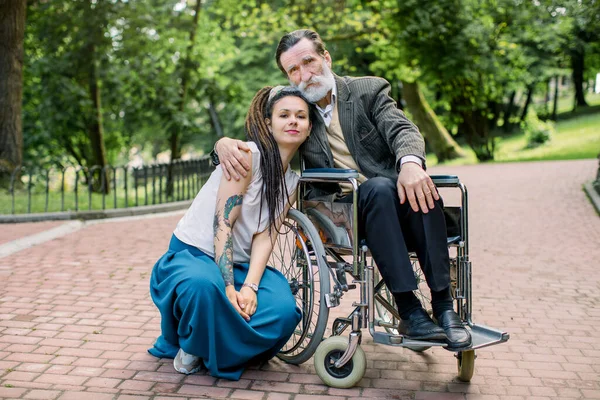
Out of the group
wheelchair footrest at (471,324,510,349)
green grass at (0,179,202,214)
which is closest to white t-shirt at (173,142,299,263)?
wheelchair footrest at (471,324,510,349)

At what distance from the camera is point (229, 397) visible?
10.5 ft

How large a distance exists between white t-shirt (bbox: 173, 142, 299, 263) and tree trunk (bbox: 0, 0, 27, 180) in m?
9.72

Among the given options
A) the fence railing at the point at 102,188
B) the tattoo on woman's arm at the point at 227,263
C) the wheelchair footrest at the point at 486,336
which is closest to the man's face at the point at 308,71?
the tattoo on woman's arm at the point at 227,263

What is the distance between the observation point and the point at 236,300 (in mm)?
3416

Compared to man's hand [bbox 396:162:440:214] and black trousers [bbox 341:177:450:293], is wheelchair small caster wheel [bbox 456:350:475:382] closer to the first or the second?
black trousers [bbox 341:177:450:293]

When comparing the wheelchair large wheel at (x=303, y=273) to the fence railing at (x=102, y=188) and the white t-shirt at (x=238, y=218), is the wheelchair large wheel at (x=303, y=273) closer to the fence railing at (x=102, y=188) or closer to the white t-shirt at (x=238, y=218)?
the white t-shirt at (x=238, y=218)

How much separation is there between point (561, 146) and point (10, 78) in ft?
69.2

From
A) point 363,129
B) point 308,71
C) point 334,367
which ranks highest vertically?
point 308,71

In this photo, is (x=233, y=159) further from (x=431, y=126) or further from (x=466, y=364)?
(x=431, y=126)

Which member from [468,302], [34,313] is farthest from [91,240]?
[468,302]

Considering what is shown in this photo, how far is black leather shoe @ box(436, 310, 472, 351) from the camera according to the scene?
3.06m

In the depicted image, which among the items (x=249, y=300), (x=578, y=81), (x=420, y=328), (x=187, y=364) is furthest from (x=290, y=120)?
→ (x=578, y=81)

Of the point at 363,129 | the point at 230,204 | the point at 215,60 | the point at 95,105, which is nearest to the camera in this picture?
the point at 230,204

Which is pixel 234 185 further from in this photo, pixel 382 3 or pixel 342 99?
pixel 382 3
